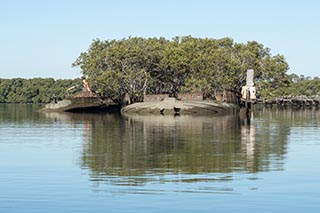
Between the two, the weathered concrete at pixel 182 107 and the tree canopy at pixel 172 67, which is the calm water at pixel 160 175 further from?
the tree canopy at pixel 172 67

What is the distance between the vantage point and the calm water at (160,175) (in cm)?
2005

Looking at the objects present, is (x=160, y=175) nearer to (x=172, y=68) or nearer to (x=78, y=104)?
(x=78, y=104)

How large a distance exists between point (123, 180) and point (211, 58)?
98167mm

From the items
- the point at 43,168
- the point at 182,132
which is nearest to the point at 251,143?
the point at 182,132

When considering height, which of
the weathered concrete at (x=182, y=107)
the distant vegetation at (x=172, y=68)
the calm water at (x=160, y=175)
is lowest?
the calm water at (x=160, y=175)

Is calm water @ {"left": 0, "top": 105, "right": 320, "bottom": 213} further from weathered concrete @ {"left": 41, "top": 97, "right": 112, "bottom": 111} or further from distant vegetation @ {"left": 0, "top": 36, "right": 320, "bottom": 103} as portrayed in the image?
distant vegetation @ {"left": 0, "top": 36, "right": 320, "bottom": 103}

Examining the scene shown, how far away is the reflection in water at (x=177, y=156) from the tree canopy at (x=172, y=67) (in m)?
69.9

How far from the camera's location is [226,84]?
12069cm

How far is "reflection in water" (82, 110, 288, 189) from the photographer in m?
25.9

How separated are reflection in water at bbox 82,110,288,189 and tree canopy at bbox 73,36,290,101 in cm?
6987

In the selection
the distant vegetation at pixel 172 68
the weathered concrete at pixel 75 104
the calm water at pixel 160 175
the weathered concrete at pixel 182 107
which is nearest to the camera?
the calm water at pixel 160 175

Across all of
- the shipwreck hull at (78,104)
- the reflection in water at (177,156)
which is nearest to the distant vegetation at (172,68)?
the shipwreck hull at (78,104)

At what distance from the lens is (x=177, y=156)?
1298 inches

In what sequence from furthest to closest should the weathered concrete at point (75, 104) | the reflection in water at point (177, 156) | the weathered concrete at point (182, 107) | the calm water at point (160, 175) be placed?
the weathered concrete at point (75, 104), the weathered concrete at point (182, 107), the reflection in water at point (177, 156), the calm water at point (160, 175)
